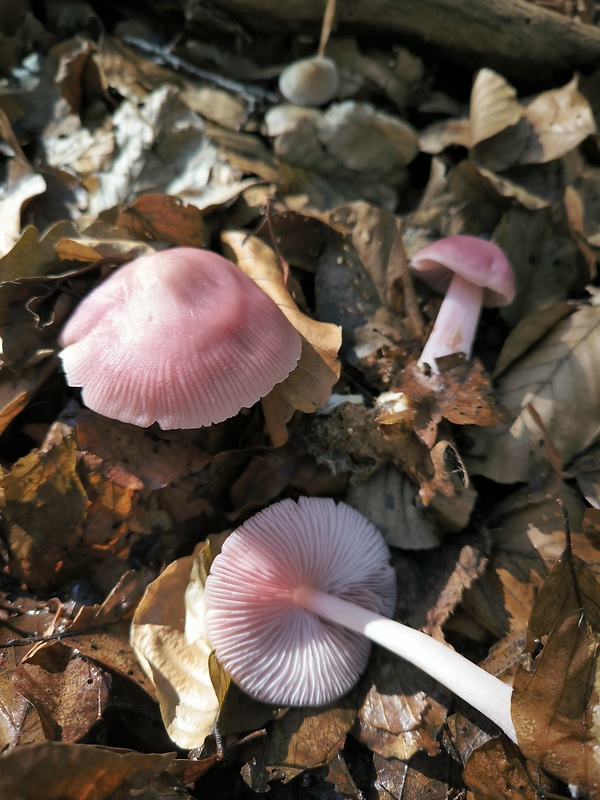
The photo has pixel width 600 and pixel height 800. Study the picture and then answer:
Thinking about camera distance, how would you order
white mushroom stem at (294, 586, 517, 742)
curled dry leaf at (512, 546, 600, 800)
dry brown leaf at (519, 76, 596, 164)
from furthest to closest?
dry brown leaf at (519, 76, 596, 164)
white mushroom stem at (294, 586, 517, 742)
curled dry leaf at (512, 546, 600, 800)

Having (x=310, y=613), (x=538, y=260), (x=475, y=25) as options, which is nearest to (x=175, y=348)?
(x=310, y=613)

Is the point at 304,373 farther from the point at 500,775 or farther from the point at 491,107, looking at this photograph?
the point at 491,107

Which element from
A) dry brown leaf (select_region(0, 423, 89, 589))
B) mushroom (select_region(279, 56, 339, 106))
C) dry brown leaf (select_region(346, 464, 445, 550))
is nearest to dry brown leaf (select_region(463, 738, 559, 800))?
dry brown leaf (select_region(346, 464, 445, 550))

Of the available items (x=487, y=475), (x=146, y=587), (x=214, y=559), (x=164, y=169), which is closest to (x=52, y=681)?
(x=146, y=587)

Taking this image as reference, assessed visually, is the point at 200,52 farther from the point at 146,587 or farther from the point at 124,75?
the point at 146,587

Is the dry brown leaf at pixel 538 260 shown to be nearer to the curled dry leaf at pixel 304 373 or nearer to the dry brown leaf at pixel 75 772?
the curled dry leaf at pixel 304 373

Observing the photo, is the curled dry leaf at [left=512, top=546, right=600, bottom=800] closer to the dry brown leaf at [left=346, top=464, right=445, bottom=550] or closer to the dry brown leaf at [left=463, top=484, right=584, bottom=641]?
the dry brown leaf at [left=463, top=484, right=584, bottom=641]

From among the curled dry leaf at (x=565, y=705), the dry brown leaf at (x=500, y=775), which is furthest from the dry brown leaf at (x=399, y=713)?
the curled dry leaf at (x=565, y=705)
